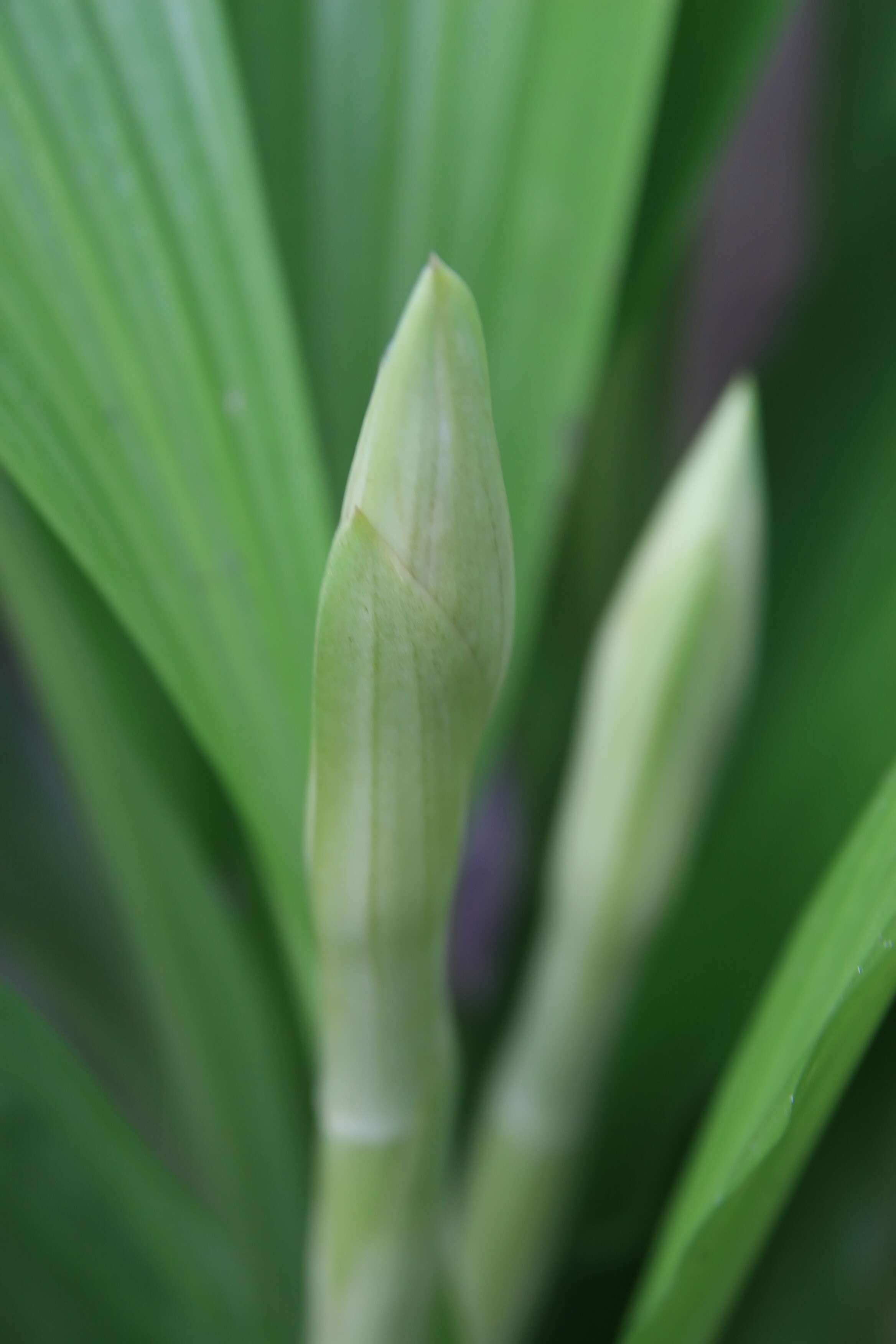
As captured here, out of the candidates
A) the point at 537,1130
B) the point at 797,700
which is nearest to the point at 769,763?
the point at 797,700

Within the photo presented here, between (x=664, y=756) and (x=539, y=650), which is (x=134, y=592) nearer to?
(x=664, y=756)

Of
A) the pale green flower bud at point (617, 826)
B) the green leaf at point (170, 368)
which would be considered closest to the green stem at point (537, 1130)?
the pale green flower bud at point (617, 826)

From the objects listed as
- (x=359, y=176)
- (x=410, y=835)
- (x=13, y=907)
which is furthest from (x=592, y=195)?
(x=13, y=907)

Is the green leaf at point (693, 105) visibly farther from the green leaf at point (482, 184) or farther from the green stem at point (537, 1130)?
the green stem at point (537, 1130)

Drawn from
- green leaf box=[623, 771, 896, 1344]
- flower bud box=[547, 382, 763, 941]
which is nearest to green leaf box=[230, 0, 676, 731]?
flower bud box=[547, 382, 763, 941]

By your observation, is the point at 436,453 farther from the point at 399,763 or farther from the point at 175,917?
the point at 175,917

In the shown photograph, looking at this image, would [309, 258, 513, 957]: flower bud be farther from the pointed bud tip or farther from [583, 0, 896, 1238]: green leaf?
[583, 0, 896, 1238]: green leaf
